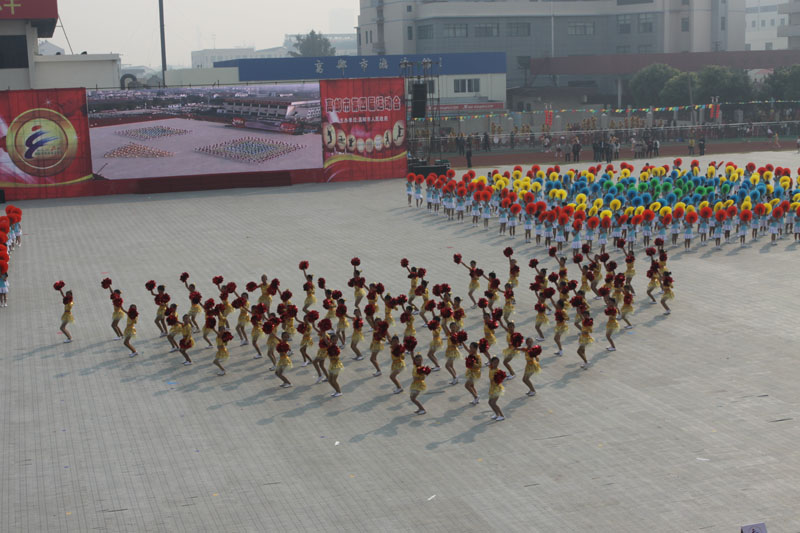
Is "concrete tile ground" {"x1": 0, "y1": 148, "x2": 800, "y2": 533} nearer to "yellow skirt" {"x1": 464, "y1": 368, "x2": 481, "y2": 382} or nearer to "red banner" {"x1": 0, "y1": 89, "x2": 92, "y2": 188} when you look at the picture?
"yellow skirt" {"x1": 464, "y1": 368, "x2": 481, "y2": 382}

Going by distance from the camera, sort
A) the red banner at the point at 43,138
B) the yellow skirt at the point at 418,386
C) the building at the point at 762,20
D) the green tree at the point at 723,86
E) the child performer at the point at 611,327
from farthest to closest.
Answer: the building at the point at 762,20
the green tree at the point at 723,86
the red banner at the point at 43,138
the child performer at the point at 611,327
the yellow skirt at the point at 418,386

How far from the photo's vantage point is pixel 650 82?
68.8 m

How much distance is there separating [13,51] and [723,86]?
44.0 meters

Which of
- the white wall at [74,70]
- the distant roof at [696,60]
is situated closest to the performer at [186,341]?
the white wall at [74,70]

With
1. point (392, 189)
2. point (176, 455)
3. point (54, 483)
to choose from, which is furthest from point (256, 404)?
point (392, 189)

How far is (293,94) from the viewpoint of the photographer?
4034cm

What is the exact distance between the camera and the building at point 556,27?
271ft

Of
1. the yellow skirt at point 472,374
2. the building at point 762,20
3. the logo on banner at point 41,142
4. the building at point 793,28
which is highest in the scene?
the building at point 762,20

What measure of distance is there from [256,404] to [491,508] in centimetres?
515

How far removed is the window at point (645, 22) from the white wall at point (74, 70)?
5160 cm

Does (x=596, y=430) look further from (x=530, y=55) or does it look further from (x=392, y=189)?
(x=530, y=55)

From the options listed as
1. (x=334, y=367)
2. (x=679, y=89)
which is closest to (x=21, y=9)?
(x=334, y=367)

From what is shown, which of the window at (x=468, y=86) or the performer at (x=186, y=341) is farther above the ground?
the window at (x=468, y=86)

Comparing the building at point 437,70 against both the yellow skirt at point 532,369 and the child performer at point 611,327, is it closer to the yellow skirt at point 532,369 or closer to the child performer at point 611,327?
the child performer at point 611,327
